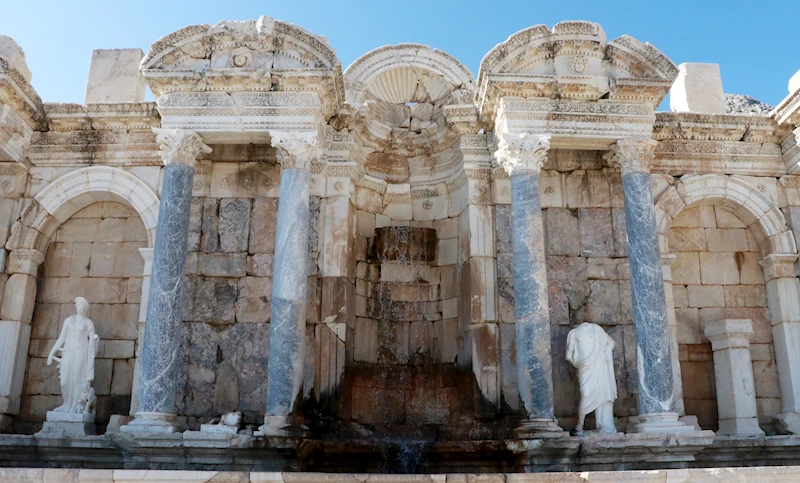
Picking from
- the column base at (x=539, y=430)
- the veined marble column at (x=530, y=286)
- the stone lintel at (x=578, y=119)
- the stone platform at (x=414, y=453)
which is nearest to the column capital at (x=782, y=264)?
the stone lintel at (x=578, y=119)

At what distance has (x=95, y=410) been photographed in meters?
11.2

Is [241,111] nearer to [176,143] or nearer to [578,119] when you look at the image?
[176,143]

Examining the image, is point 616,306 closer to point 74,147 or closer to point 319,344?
point 319,344

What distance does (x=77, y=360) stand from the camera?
10852 mm

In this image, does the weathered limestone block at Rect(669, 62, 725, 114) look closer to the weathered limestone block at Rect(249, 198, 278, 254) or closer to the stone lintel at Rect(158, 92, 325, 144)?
the stone lintel at Rect(158, 92, 325, 144)

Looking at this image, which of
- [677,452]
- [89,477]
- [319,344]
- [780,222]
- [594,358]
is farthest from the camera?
[780,222]

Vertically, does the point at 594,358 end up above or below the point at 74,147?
below

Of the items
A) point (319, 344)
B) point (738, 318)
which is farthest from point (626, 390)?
point (319, 344)

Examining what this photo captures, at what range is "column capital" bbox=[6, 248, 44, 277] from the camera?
38.1 ft

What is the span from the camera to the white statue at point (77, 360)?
10.8m

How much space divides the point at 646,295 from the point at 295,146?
17.1 feet

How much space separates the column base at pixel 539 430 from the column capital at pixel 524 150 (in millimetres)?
3403

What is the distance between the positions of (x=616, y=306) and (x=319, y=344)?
4.48 metres

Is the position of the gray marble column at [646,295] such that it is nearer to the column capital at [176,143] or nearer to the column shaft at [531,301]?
the column shaft at [531,301]
